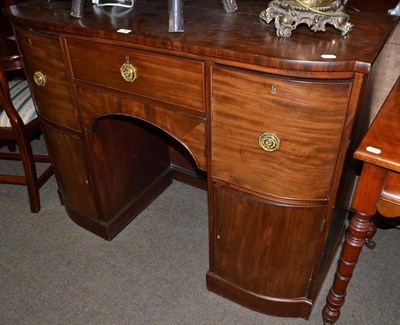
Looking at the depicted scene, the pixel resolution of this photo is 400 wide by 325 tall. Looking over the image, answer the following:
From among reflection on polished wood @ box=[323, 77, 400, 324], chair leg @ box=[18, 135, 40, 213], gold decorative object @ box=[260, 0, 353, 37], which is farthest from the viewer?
chair leg @ box=[18, 135, 40, 213]

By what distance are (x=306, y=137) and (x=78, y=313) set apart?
3.94 ft

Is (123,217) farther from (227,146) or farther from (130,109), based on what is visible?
(227,146)

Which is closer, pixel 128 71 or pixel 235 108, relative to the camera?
pixel 235 108

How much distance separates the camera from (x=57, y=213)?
217cm

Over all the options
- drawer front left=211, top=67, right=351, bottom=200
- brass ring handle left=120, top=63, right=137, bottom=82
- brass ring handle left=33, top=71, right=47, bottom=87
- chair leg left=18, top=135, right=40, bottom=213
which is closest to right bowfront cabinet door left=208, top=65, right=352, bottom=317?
drawer front left=211, top=67, right=351, bottom=200

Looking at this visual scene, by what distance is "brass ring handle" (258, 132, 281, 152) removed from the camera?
1149mm

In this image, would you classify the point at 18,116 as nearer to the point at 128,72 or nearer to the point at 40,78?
the point at 40,78

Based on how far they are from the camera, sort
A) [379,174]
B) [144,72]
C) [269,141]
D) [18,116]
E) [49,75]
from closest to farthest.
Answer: [379,174], [269,141], [144,72], [49,75], [18,116]

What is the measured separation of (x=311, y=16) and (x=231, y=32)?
24 cm

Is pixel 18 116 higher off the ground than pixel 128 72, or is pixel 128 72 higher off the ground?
pixel 128 72

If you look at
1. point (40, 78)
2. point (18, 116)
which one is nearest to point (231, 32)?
point (40, 78)

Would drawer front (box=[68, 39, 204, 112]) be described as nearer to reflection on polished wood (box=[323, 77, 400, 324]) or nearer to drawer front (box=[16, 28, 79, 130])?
drawer front (box=[16, 28, 79, 130])

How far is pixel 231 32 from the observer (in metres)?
1.22

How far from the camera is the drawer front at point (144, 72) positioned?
1204 mm
